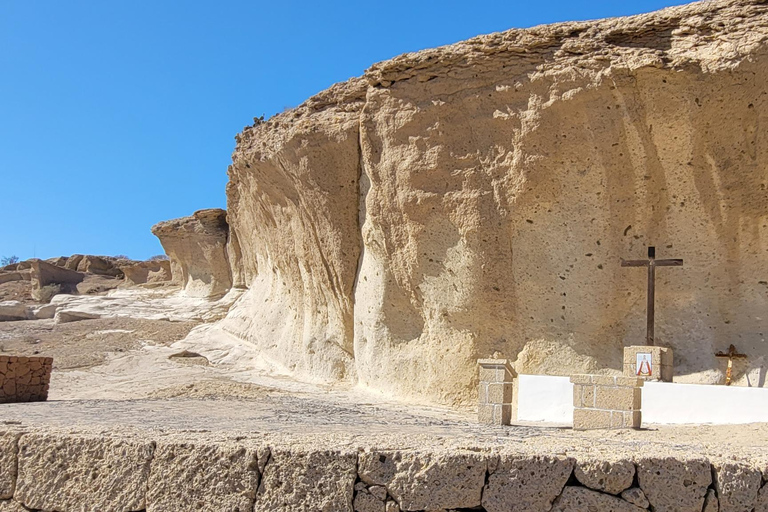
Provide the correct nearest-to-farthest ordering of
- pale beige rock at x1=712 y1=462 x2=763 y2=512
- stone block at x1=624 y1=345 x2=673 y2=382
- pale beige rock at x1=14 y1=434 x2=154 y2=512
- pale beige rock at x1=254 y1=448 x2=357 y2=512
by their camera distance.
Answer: pale beige rock at x1=712 y1=462 x2=763 y2=512, pale beige rock at x1=254 y1=448 x2=357 y2=512, pale beige rock at x1=14 y1=434 x2=154 y2=512, stone block at x1=624 y1=345 x2=673 y2=382

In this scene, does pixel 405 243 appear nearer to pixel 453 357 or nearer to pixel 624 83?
pixel 453 357

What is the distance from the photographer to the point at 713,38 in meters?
9.55

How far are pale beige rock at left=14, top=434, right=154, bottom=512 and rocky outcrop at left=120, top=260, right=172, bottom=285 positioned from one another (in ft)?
80.6

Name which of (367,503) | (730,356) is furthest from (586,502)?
(730,356)

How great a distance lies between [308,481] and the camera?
3.42 meters

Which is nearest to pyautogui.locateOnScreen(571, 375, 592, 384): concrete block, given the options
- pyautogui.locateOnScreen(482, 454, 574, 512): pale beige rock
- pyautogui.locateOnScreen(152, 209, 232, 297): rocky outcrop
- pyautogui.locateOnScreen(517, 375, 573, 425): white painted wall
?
pyautogui.locateOnScreen(517, 375, 573, 425): white painted wall

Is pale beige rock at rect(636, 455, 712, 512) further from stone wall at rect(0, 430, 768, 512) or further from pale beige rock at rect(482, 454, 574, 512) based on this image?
pale beige rock at rect(482, 454, 574, 512)

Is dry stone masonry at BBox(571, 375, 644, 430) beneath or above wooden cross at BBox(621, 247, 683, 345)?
beneath

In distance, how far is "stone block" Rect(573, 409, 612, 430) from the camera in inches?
270

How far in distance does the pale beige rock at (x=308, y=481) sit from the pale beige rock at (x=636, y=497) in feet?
4.23

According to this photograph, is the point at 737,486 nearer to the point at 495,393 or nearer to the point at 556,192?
the point at 495,393

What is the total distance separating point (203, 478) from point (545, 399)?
6.46 m

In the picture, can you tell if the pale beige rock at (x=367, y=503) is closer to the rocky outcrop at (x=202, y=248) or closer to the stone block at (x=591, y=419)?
the stone block at (x=591, y=419)

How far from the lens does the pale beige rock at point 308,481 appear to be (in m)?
3.38
